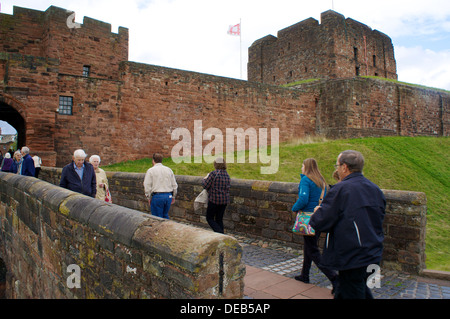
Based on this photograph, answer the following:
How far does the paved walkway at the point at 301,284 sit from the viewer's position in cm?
361

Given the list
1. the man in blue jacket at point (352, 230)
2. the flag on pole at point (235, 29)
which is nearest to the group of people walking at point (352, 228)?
the man in blue jacket at point (352, 230)

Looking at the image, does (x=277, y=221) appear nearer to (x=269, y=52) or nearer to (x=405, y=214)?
(x=405, y=214)

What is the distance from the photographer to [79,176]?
18.0 ft

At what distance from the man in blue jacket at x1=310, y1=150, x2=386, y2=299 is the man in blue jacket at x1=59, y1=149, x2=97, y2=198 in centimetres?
420

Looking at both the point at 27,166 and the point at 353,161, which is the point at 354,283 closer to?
the point at 353,161

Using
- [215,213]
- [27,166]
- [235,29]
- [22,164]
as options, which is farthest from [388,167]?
[235,29]

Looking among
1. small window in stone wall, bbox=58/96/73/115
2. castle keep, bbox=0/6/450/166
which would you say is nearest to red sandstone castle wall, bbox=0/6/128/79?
castle keep, bbox=0/6/450/166

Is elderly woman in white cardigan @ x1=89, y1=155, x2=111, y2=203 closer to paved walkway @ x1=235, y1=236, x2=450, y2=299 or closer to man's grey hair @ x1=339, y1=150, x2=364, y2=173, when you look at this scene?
paved walkway @ x1=235, y1=236, x2=450, y2=299

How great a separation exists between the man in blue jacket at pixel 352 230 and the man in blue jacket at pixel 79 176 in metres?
4.20

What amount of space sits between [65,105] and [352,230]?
54.3 ft

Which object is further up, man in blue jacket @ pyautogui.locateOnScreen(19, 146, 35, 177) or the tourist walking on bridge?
man in blue jacket @ pyautogui.locateOnScreen(19, 146, 35, 177)

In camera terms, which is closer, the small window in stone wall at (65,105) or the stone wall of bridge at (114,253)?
the stone wall of bridge at (114,253)

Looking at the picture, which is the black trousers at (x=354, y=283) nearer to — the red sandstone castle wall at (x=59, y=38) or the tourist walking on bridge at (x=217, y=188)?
the tourist walking on bridge at (x=217, y=188)

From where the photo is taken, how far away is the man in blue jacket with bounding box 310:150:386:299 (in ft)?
7.91
